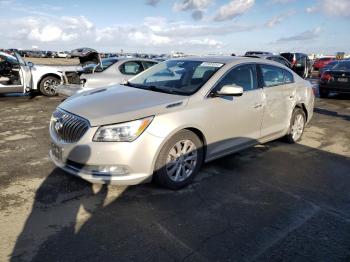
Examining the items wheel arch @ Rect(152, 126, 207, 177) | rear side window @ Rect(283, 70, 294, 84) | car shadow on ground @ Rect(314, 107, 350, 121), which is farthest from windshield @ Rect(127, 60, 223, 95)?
car shadow on ground @ Rect(314, 107, 350, 121)

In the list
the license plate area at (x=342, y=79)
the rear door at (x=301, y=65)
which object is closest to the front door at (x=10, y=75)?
the license plate area at (x=342, y=79)

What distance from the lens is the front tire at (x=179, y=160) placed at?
4.03 meters

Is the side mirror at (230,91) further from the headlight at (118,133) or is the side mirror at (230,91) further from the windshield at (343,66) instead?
the windshield at (343,66)

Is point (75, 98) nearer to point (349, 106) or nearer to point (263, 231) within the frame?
point (263, 231)

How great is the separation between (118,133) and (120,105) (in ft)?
1.58

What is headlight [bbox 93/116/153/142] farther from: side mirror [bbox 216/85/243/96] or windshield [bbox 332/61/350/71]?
windshield [bbox 332/61/350/71]

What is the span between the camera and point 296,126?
6.50m

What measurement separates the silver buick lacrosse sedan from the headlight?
11 millimetres

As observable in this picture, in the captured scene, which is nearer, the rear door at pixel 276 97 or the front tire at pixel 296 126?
the rear door at pixel 276 97

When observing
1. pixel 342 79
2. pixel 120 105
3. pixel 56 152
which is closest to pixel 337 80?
pixel 342 79

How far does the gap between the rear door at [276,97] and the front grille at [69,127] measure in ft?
9.38

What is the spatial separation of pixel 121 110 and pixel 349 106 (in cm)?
1017

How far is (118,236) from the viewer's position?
3.24 metres

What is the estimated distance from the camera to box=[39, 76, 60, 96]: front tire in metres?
12.0
